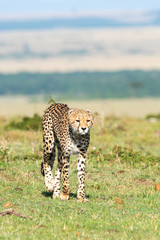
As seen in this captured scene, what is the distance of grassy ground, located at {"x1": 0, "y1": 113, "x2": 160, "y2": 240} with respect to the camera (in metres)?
5.18

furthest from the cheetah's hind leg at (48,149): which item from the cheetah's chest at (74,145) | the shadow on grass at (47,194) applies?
the cheetah's chest at (74,145)

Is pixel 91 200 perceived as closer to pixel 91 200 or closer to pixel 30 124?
pixel 91 200

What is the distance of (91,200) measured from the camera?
677cm

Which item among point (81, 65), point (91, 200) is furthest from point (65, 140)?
point (81, 65)

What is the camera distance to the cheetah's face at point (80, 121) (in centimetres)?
632

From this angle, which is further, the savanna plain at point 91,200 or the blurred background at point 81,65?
the blurred background at point 81,65

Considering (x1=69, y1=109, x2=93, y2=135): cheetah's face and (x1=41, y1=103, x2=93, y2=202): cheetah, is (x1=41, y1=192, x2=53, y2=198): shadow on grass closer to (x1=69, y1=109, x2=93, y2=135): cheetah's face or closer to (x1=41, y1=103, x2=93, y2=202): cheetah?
(x1=41, y1=103, x2=93, y2=202): cheetah

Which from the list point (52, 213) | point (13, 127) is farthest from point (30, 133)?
point (52, 213)

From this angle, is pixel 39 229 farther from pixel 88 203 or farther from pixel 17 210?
pixel 88 203

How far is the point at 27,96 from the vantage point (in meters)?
89.8

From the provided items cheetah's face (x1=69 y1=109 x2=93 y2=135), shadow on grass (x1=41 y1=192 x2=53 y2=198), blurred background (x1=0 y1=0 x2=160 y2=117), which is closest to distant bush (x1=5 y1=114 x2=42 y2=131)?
shadow on grass (x1=41 y1=192 x2=53 y2=198)

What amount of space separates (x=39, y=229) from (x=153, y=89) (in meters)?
88.2

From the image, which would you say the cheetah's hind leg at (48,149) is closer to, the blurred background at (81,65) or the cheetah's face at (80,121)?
the cheetah's face at (80,121)

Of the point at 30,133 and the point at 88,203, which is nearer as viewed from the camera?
the point at 88,203
